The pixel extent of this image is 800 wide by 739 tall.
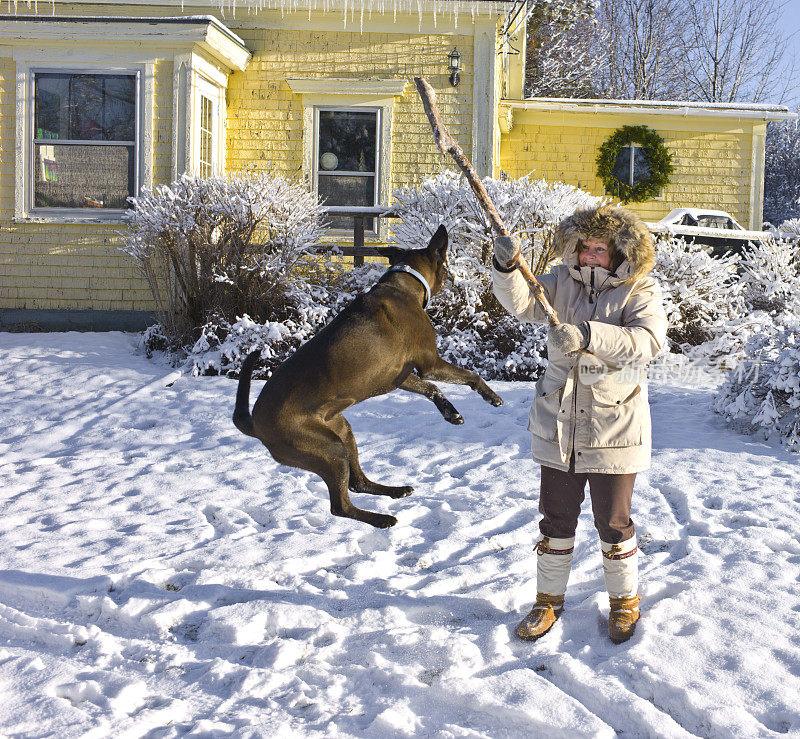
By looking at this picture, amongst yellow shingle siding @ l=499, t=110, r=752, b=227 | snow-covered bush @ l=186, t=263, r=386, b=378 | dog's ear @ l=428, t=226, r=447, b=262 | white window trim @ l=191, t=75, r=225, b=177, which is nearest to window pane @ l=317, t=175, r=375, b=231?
white window trim @ l=191, t=75, r=225, b=177

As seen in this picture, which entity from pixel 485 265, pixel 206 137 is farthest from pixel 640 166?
pixel 206 137

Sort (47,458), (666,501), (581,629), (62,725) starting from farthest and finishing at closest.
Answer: (47,458)
(666,501)
(581,629)
(62,725)

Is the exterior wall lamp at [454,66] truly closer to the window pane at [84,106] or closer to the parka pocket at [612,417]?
the window pane at [84,106]

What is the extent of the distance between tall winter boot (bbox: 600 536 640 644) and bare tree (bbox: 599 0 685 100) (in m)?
29.3

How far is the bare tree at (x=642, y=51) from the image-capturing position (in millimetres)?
29281

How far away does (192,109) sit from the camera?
10117 millimetres

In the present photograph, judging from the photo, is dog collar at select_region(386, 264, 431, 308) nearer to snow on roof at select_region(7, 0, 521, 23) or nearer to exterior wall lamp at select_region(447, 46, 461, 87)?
exterior wall lamp at select_region(447, 46, 461, 87)

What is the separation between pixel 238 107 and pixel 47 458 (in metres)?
7.12

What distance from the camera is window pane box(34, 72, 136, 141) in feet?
33.6

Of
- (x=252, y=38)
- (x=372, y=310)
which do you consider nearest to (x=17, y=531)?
(x=372, y=310)

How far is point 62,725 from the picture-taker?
2592 millimetres

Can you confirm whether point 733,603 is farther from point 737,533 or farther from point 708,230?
point 708,230

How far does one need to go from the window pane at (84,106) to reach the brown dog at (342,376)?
8.61 meters

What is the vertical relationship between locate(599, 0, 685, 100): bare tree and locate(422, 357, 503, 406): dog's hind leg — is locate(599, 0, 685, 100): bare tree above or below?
above
